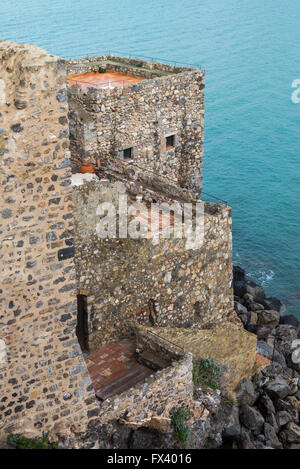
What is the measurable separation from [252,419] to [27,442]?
812 centimetres

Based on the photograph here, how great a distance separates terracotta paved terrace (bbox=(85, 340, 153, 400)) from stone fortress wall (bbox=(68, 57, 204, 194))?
855 centimetres

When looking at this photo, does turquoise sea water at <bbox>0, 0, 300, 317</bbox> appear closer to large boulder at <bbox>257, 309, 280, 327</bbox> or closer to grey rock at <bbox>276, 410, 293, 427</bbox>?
large boulder at <bbox>257, 309, 280, 327</bbox>

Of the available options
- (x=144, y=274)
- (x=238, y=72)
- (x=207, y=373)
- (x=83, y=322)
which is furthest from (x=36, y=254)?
(x=238, y=72)

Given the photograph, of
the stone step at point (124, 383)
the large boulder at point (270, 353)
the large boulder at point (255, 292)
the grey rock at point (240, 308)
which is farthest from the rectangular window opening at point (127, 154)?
the stone step at point (124, 383)

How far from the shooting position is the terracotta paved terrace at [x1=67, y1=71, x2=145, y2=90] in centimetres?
2467

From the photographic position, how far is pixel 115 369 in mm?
15266

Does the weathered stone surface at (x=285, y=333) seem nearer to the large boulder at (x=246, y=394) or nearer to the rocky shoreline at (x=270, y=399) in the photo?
the rocky shoreline at (x=270, y=399)

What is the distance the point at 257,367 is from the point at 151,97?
11.4 metres

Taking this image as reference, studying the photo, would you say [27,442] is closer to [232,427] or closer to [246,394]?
[232,427]

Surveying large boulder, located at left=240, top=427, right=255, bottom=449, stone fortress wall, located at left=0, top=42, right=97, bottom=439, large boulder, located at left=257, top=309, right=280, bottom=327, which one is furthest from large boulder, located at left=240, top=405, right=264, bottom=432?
large boulder, located at left=257, top=309, right=280, bottom=327

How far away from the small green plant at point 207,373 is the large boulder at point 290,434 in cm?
299

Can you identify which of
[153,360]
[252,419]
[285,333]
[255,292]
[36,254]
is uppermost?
[36,254]

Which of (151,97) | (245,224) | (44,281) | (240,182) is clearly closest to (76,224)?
(44,281)

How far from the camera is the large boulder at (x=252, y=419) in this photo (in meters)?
17.2
